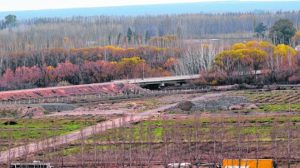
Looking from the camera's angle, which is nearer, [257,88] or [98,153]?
[98,153]

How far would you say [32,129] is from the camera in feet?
134

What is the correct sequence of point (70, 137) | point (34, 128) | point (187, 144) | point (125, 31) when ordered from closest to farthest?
point (187, 144), point (70, 137), point (34, 128), point (125, 31)

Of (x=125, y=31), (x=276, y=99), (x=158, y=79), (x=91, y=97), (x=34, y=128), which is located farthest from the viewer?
(x=125, y=31)

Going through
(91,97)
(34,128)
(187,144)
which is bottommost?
(91,97)

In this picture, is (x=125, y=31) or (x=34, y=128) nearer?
(x=34, y=128)

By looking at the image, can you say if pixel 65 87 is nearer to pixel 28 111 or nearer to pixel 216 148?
pixel 28 111

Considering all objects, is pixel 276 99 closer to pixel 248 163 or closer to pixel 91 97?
pixel 91 97

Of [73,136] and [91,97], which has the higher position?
[73,136]

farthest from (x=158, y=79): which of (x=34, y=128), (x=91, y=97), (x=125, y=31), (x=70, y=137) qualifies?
(x=125, y=31)

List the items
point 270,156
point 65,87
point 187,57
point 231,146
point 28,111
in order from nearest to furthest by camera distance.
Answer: point 270,156 → point 231,146 → point 28,111 → point 65,87 → point 187,57

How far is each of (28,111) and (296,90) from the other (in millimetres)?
17108

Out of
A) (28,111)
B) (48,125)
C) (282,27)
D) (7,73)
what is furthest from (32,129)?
(282,27)

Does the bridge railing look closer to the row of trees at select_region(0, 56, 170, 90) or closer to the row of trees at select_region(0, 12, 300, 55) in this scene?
the row of trees at select_region(0, 56, 170, 90)

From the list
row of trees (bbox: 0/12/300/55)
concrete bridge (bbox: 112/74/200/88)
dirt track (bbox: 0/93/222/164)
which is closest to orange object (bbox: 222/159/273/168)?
dirt track (bbox: 0/93/222/164)
